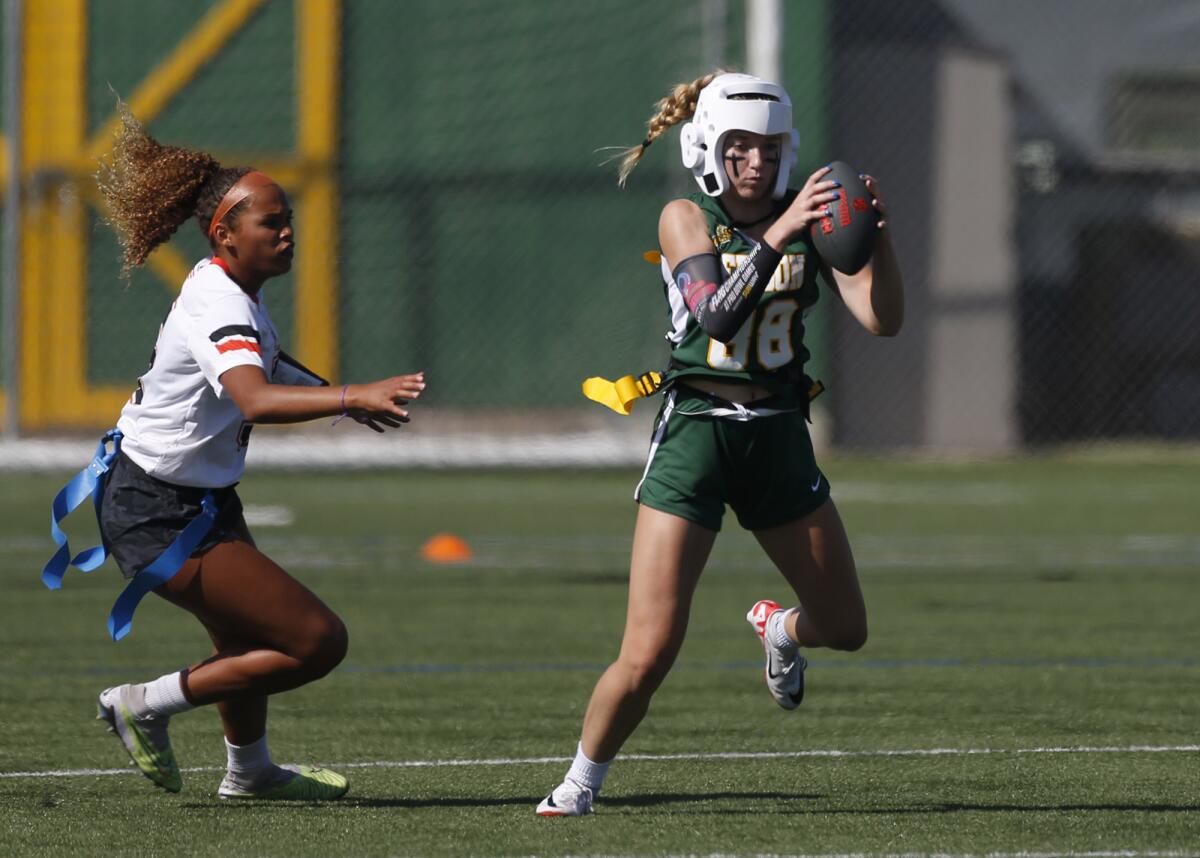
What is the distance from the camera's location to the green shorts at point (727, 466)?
5051 mm

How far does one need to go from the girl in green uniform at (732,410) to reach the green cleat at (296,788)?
2.06 ft

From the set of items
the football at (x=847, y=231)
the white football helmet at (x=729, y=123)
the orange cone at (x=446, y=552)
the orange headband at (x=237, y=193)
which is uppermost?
the white football helmet at (x=729, y=123)

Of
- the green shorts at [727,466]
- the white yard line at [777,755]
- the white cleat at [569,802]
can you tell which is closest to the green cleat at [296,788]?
the white yard line at [777,755]

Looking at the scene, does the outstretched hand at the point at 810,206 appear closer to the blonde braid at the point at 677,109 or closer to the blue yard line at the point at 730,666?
the blonde braid at the point at 677,109

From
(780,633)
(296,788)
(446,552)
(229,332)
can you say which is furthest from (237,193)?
(446,552)

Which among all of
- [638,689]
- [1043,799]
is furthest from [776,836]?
[1043,799]

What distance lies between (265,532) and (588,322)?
20.6 ft

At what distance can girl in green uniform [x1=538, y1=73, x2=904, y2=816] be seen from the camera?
5.00m

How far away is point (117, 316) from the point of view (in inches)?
707

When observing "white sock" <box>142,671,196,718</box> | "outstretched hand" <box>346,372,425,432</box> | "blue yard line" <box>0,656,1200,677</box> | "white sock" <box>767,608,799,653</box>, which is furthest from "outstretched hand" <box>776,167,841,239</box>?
"blue yard line" <box>0,656,1200,677</box>

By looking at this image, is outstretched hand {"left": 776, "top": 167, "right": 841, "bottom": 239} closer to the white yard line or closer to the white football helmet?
the white football helmet

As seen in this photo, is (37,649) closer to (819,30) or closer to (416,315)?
(416,315)

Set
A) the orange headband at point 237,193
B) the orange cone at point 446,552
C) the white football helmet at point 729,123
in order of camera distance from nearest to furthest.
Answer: the white football helmet at point 729,123 < the orange headband at point 237,193 < the orange cone at point 446,552

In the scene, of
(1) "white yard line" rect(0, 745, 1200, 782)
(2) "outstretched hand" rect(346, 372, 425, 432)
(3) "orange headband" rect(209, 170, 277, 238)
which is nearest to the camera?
(2) "outstretched hand" rect(346, 372, 425, 432)
